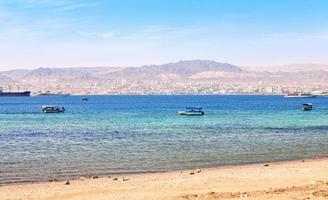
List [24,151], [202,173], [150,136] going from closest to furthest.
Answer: [202,173] → [24,151] → [150,136]

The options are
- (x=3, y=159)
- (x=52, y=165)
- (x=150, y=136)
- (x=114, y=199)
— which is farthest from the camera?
(x=150, y=136)

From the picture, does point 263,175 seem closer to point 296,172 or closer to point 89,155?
point 296,172

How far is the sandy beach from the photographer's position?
63.9 feet

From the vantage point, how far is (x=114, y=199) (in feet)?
62.9

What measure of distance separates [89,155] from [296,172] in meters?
15.6

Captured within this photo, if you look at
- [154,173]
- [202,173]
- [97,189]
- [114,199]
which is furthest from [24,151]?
[114,199]

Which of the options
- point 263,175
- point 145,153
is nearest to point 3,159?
A: point 145,153

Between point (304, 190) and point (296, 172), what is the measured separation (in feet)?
22.8

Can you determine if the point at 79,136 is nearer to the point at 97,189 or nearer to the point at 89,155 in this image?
the point at 89,155

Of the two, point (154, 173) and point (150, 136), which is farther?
point (150, 136)

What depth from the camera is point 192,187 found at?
866 inches

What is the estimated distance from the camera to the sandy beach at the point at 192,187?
1947 cm

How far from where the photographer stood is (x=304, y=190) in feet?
65.0

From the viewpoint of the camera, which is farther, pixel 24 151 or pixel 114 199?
pixel 24 151
